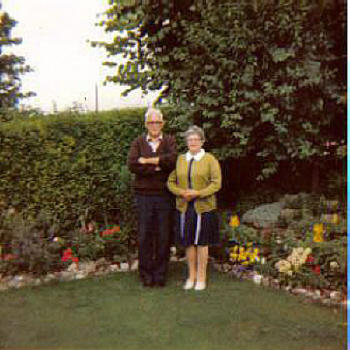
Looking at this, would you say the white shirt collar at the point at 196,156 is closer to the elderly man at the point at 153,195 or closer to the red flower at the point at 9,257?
the elderly man at the point at 153,195

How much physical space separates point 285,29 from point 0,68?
14283 millimetres

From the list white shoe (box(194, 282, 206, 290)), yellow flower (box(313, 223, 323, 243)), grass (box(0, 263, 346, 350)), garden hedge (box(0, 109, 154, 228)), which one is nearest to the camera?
grass (box(0, 263, 346, 350))

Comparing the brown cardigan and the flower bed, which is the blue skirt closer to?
the brown cardigan

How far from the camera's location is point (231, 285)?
560 centimetres

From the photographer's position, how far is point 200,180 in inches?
208

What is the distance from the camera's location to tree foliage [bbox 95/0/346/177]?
6508mm

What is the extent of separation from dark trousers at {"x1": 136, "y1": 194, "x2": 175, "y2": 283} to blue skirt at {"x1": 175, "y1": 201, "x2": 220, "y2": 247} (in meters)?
0.20

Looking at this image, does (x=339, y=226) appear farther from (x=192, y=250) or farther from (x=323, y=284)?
(x=192, y=250)

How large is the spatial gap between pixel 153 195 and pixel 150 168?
1.09 feet

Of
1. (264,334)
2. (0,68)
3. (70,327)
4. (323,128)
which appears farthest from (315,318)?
Result: (0,68)

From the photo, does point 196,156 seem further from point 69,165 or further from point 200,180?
point 69,165

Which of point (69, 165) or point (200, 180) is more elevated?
point (69, 165)

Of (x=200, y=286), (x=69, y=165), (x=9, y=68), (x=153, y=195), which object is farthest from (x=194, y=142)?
(x=9, y=68)

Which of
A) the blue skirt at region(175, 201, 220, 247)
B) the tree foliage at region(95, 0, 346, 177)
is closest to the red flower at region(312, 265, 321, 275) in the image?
the blue skirt at region(175, 201, 220, 247)
